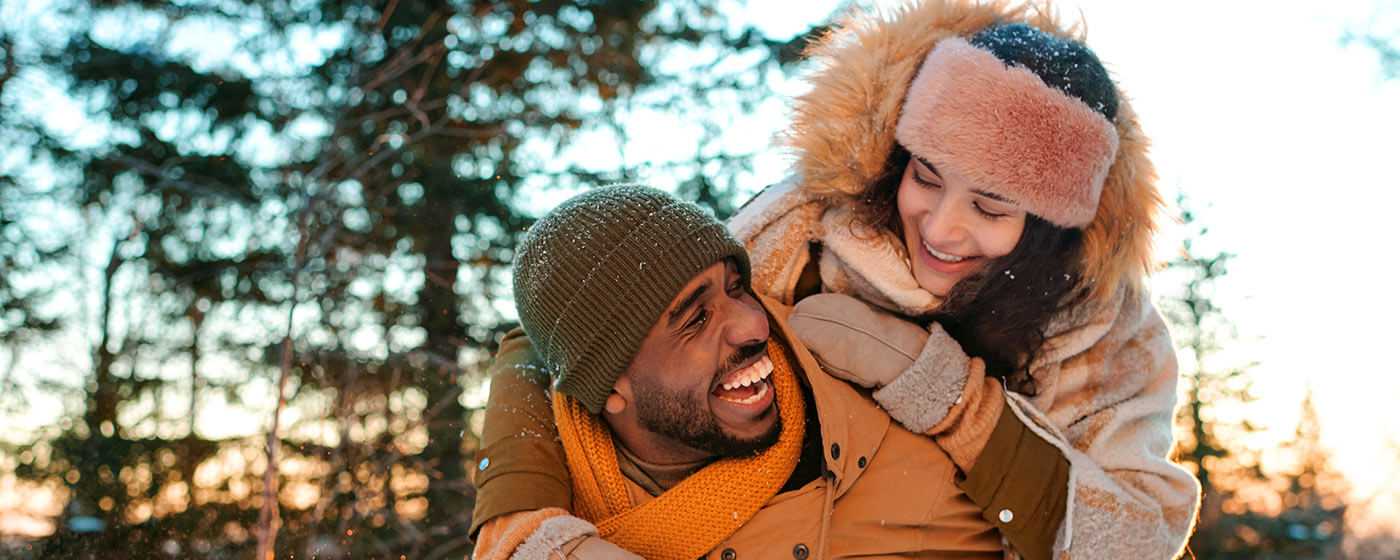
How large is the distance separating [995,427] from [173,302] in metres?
6.69

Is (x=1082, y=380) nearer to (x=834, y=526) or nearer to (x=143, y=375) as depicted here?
(x=834, y=526)

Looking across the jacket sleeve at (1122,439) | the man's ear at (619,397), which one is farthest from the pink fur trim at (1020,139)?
the man's ear at (619,397)

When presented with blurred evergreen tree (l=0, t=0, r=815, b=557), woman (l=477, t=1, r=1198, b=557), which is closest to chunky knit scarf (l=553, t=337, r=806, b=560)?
woman (l=477, t=1, r=1198, b=557)

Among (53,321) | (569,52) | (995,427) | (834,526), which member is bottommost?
(53,321)

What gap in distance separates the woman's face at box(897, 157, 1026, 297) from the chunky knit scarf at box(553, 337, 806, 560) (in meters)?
0.52

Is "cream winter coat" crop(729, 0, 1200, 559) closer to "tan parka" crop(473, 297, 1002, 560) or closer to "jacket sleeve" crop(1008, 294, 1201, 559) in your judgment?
"jacket sleeve" crop(1008, 294, 1201, 559)

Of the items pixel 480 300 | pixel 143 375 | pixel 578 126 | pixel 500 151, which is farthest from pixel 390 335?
pixel 143 375

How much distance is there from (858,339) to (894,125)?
2.16 feet

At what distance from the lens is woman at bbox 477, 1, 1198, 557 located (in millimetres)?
2451

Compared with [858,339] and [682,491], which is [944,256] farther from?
[682,491]

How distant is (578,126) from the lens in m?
6.58

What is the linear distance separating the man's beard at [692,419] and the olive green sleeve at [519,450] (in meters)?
0.28

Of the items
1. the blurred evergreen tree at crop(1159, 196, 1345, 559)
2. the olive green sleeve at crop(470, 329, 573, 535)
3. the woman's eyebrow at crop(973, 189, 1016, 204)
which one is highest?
the woman's eyebrow at crop(973, 189, 1016, 204)

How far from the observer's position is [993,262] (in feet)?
8.85
